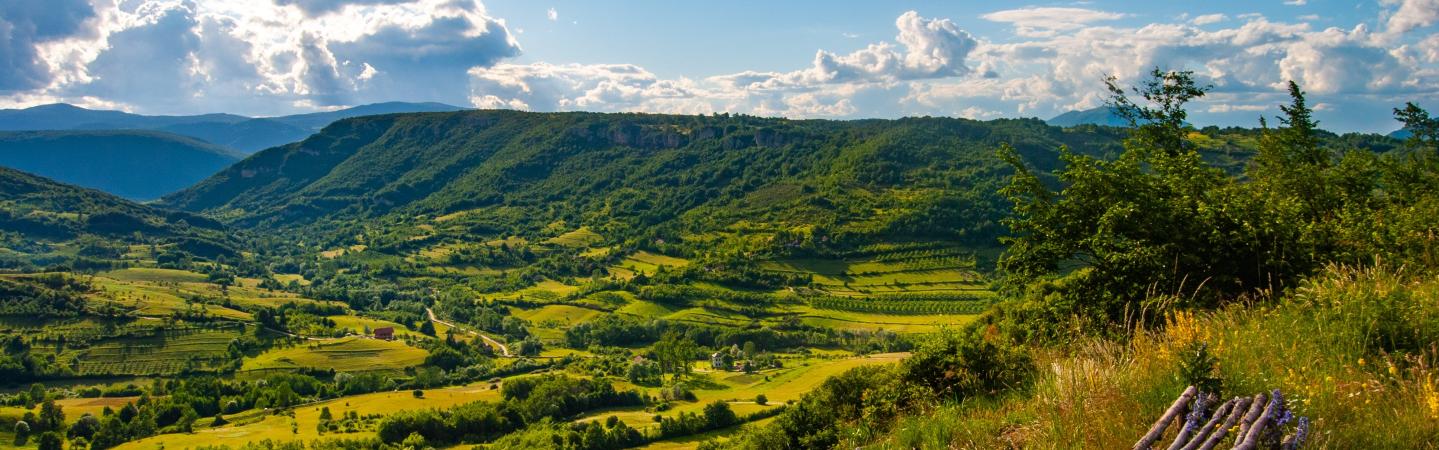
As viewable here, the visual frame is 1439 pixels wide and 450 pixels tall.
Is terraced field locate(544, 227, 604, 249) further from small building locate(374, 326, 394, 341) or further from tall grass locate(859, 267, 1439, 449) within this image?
tall grass locate(859, 267, 1439, 449)

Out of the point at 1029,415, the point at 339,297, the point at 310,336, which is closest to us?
the point at 1029,415

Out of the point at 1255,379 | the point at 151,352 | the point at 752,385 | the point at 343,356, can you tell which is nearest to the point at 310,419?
the point at 343,356

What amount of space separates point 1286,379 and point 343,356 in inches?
4244

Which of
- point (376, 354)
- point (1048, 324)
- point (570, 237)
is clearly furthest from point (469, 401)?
point (570, 237)

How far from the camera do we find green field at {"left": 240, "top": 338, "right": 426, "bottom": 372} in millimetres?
92625

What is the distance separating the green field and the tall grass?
97.9 metres

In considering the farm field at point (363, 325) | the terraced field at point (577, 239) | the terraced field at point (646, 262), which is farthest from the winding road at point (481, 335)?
the terraced field at point (577, 239)

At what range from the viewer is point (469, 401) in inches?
2876

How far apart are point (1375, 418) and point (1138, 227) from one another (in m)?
7.28

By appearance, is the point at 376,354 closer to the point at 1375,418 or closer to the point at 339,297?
the point at 339,297

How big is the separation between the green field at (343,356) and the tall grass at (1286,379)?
97.9 metres

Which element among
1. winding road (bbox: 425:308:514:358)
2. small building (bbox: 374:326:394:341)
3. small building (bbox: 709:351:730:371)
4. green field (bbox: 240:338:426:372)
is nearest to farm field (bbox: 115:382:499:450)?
green field (bbox: 240:338:426:372)

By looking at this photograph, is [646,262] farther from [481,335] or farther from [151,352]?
[151,352]

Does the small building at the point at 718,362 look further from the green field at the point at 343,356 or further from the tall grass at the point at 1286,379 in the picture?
the tall grass at the point at 1286,379
